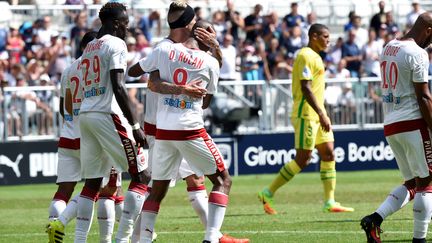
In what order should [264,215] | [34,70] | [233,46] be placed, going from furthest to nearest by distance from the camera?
[233,46] → [34,70] → [264,215]

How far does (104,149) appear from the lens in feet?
38.3

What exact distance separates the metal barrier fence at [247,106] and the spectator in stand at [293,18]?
3.47 meters

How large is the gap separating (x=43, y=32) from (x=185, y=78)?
57.4ft

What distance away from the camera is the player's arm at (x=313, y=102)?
16.8m

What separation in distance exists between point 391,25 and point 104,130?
21745 mm

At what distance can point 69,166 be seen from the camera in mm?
13320

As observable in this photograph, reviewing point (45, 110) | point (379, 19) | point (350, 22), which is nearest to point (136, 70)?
point (45, 110)

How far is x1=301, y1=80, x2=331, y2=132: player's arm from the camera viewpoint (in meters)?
16.8

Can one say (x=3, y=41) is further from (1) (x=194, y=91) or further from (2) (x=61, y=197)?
(1) (x=194, y=91)

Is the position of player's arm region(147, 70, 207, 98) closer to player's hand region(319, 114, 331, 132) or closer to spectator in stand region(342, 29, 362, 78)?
player's hand region(319, 114, 331, 132)

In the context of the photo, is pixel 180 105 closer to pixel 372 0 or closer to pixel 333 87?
pixel 333 87

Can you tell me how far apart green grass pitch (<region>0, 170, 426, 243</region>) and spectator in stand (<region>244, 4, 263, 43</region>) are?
236 inches

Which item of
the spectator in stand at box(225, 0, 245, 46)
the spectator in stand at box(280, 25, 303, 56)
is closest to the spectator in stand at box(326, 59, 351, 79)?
the spectator in stand at box(280, 25, 303, 56)

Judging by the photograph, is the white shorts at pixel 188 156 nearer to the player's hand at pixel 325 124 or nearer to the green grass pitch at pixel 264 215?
the green grass pitch at pixel 264 215
